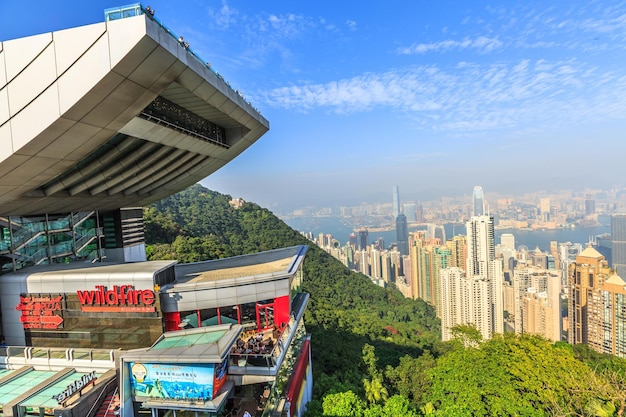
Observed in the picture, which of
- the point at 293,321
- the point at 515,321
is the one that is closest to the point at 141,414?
the point at 293,321

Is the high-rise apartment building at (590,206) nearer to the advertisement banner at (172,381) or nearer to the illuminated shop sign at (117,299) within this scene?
the illuminated shop sign at (117,299)

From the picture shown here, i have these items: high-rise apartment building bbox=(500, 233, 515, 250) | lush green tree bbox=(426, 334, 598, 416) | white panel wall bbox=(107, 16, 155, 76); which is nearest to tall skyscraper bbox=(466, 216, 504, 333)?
lush green tree bbox=(426, 334, 598, 416)

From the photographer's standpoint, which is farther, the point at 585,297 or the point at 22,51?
the point at 585,297

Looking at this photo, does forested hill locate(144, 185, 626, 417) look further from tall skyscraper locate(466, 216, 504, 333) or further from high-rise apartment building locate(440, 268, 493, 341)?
tall skyscraper locate(466, 216, 504, 333)

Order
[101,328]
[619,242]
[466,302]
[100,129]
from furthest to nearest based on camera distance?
[619,242] < [466,302] < [101,328] < [100,129]

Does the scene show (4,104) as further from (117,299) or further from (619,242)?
(619,242)

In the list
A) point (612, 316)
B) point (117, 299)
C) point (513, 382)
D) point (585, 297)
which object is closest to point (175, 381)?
point (117, 299)
